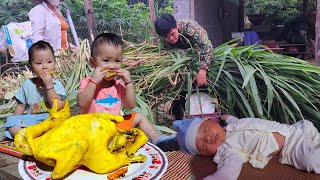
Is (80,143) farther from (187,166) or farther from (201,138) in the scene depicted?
(201,138)

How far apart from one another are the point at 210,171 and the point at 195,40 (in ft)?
5.01

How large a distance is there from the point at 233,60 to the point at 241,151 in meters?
1.08

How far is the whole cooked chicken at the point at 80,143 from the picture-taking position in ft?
3.43

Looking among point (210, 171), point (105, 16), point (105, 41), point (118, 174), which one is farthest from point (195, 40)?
point (105, 16)

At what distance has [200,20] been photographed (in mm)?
7230

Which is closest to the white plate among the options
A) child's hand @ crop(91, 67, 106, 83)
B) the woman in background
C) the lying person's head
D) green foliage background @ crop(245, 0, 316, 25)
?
the lying person's head

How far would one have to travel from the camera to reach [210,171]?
5.21ft

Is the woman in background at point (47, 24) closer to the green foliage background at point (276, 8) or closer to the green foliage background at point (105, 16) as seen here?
the green foliage background at point (105, 16)

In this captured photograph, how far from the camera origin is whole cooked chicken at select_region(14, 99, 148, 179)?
105 cm

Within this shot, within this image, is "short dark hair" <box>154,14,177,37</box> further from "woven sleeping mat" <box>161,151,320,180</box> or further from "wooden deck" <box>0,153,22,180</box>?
"wooden deck" <box>0,153,22,180</box>

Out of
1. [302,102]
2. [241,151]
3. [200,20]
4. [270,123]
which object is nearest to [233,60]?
[302,102]

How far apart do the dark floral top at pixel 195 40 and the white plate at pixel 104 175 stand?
1581 mm

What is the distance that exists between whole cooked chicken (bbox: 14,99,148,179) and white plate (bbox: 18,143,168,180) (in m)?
0.03

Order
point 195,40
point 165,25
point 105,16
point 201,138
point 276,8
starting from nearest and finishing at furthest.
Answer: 1. point 201,138
2. point 165,25
3. point 195,40
4. point 105,16
5. point 276,8
